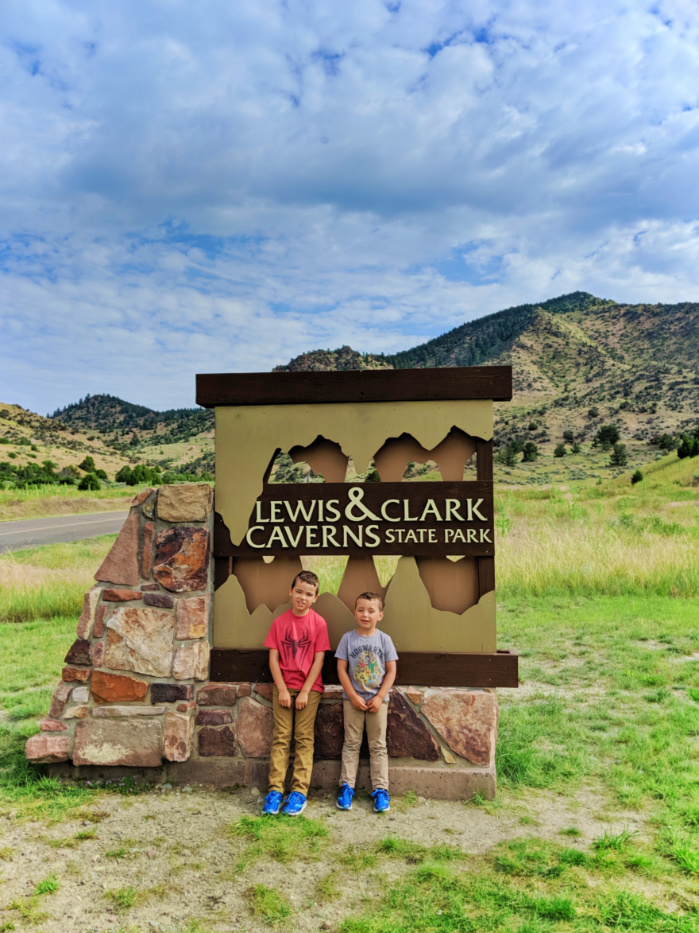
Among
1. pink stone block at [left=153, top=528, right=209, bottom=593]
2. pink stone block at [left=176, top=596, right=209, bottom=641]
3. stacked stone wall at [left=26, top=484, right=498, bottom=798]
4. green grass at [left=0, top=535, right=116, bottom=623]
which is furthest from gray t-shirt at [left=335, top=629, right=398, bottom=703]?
green grass at [left=0, top=535, right=116, bottom=623]

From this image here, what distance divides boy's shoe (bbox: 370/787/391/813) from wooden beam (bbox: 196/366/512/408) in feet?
7.30

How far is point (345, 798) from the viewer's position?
3604 millimetres

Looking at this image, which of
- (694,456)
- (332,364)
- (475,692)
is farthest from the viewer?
(332,364)

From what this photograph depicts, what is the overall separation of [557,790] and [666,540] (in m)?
7.96

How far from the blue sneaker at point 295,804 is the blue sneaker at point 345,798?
0.20m

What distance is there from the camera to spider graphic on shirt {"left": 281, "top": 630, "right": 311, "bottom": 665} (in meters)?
3.78

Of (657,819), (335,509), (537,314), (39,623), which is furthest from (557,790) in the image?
(537,314)

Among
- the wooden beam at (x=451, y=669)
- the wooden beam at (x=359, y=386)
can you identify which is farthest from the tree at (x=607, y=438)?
the wooden beam at (x=451, y=669)

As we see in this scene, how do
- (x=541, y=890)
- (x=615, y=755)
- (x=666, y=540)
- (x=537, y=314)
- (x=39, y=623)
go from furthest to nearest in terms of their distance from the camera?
(x=537, y=314) < (x=666, y=540) < (x=39, y=623) < (x=615, y=755) < (x=541, y=890)

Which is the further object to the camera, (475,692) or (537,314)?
(537,314)

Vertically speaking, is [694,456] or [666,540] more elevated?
[694,456]

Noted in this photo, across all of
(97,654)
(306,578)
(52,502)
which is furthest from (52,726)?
(52,502)

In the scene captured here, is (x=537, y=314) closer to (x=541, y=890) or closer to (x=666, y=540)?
(x=666, y=540)

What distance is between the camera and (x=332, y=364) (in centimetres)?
6906
